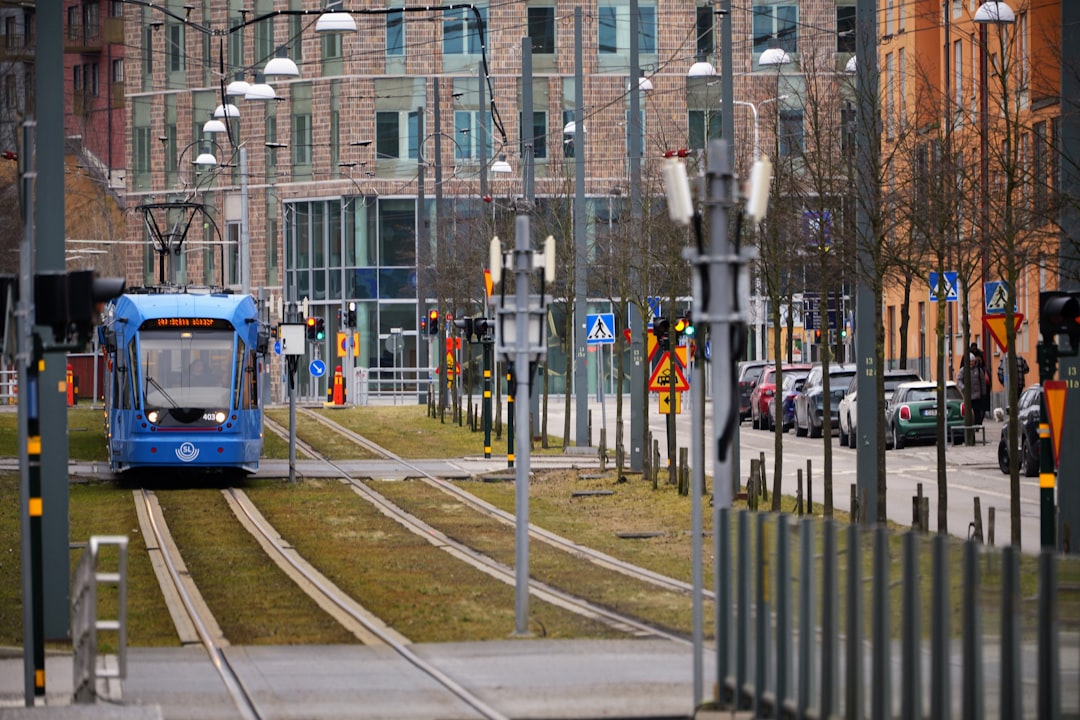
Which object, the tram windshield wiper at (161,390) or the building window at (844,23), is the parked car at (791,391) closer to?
the tram windshield wiper at (161,390)

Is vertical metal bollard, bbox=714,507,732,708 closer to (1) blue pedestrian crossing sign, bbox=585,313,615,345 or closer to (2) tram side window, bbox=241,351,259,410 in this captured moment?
(2) tram side window, bbox=241,351,259,410

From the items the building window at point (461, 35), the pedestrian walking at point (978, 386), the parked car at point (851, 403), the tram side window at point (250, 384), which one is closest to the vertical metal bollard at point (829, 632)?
the tram side window at point (250, 384)

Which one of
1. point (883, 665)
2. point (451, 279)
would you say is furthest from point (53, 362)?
point (451, 279)

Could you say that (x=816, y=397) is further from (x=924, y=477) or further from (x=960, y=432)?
(x=924, y=477)

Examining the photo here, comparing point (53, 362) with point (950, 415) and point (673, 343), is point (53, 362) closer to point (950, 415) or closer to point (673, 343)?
point (673, 343)

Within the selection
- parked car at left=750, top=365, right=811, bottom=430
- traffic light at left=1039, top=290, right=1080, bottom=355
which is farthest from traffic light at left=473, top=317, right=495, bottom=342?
traffic light at left=1039, top=290, right=1080, bottom=355

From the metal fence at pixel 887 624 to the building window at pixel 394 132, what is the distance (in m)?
71.2

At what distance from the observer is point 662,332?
3450 cm

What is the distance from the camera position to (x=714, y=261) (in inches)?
547

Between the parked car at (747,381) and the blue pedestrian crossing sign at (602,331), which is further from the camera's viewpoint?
the parked car at (747,381)

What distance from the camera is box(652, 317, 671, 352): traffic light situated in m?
34.2

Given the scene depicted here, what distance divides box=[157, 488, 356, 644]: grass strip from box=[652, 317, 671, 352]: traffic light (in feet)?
22.8

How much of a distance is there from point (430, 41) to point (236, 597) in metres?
62.5

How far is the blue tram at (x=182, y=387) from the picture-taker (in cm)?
3672
